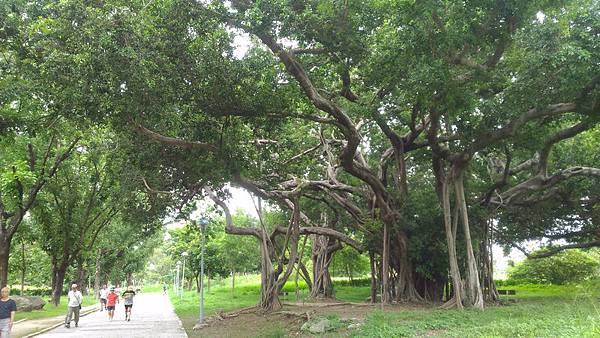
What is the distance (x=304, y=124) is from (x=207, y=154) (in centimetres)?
680

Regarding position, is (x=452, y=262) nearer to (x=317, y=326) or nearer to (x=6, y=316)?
(x=317, y=326)

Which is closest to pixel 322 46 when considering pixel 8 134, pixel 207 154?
pixel 207 154

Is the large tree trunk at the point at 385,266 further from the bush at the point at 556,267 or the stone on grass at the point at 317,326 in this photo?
the bush at the point at 556,267

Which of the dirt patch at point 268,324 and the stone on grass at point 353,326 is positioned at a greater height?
the stone on grass at point 353,326

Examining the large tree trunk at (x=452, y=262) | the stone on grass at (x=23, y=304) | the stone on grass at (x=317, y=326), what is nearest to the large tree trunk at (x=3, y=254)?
the stone on grass at (x=23, y=304)

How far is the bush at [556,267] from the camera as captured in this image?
97.1ft

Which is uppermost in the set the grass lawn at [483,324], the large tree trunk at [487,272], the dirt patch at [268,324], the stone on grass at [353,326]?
the large tree trunk at [487,272]

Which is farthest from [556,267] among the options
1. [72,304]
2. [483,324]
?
[72,304]

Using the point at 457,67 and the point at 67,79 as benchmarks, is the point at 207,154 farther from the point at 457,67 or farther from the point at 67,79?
the point at 457,67

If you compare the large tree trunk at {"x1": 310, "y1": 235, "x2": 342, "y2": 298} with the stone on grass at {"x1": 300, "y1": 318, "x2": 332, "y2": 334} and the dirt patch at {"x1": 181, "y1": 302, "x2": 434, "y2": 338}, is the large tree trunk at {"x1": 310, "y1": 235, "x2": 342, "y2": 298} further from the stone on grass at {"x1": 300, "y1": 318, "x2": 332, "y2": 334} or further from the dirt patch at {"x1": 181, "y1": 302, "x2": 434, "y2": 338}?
the stone on grass at {"x1": 300, "y1": 318, "x2": 332, "y2": 334}

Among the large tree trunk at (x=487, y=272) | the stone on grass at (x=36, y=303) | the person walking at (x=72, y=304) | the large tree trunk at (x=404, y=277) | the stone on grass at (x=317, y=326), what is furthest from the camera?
the stone on grass at (x=36, y=303)

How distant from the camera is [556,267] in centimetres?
3144

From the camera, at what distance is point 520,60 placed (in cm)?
1084

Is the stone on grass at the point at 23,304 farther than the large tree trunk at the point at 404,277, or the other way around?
the stone on grass at the point at 23,304
